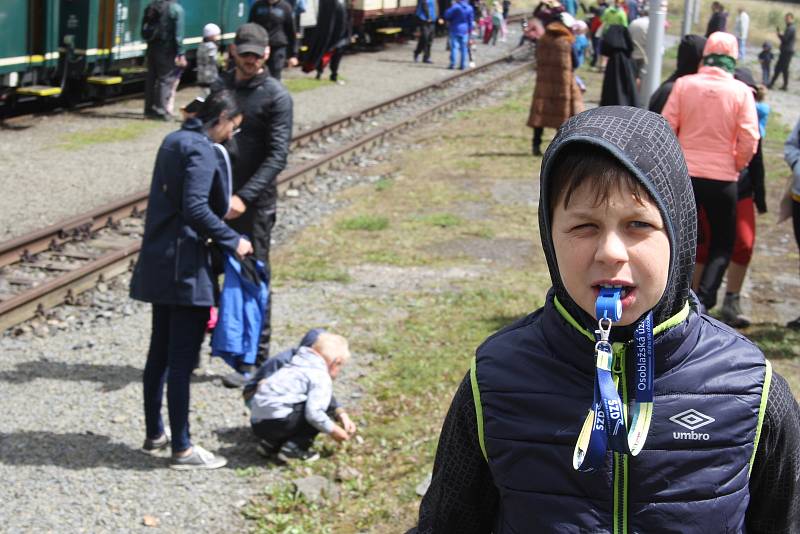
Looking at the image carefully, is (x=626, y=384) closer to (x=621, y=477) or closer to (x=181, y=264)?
(x=621, y=477)

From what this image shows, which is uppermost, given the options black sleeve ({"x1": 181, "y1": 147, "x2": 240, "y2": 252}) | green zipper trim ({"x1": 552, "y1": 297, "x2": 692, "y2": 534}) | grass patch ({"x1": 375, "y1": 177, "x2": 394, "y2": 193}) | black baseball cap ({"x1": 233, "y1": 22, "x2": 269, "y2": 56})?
black baseball cap ({"x1": 233, "y1": 22, "x2": 269, "y2": 56})

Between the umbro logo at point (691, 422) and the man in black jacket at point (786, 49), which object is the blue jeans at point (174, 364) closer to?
the umbro logo at point (691, 422)

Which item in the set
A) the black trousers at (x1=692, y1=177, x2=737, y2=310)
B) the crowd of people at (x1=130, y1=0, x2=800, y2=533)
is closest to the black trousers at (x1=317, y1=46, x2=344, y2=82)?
the black trousers at (x1=692, y1=177, x2=737, y2=310)

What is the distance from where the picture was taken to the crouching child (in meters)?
5.75

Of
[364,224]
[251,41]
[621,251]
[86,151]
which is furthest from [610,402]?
[86,151]

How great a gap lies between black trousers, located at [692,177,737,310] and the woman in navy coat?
2.84 meters

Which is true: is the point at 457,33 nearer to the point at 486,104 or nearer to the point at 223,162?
the point at 486,104

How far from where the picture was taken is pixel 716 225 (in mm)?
7211

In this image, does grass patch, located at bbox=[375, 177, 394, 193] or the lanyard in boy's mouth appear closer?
the lanyard in boy's mouth

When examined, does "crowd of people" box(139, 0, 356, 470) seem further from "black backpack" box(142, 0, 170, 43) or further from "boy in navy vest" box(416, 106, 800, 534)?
"black backpack" box(142, 0, 170, 43)

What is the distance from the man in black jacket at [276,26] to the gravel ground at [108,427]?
6.29 meters

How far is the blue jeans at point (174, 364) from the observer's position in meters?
5.61

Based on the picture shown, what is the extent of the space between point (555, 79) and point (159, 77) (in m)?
6.04

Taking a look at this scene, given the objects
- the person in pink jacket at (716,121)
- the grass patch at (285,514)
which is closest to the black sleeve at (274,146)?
the grass patch at (285,514)
